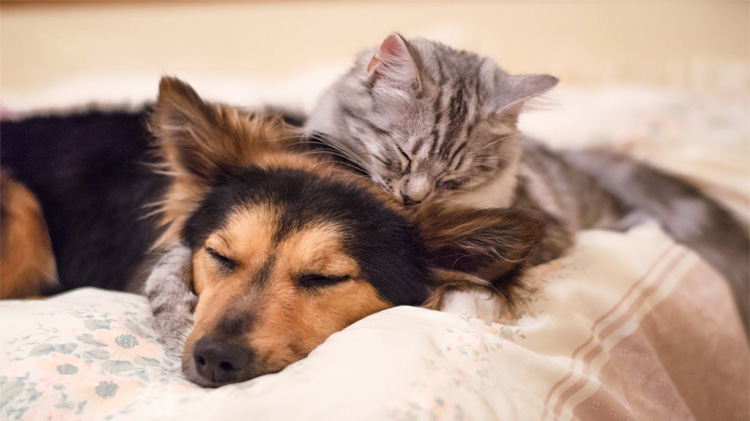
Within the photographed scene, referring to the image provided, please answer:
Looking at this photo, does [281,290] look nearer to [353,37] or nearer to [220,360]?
[220,360]

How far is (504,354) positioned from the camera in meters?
0.96

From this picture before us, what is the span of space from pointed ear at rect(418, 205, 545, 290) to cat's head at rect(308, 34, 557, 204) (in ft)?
0.60

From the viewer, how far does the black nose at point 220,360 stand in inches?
37.3

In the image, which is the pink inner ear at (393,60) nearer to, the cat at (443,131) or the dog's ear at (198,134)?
the cat at (443,131)

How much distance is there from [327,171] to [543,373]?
0.74 m

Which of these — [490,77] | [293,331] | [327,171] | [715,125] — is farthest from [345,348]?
[715,125]

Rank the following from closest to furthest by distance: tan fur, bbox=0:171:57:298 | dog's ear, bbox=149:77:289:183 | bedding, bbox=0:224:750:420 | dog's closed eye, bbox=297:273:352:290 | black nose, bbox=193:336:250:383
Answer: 1. bedding, bbox=0:224:750:420
2. black nose, bbox=193:336:250:383
3. dog's closed eye, bbox=297:273:352:290
4. dog's ear, bbox=149:77:289:183
5. tan fur, bbox=0:171:57:298

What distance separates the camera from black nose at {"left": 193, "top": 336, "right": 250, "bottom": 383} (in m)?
0.95

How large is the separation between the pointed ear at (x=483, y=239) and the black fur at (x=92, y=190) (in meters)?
1.00

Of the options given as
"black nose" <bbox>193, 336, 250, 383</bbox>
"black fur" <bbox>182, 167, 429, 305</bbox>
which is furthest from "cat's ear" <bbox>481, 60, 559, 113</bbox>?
"black nose" <bbox>193, 336, 250, 383</bbox>

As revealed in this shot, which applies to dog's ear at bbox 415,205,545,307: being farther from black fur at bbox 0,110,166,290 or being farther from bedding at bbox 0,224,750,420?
black fur at bbox 0,110,166,290

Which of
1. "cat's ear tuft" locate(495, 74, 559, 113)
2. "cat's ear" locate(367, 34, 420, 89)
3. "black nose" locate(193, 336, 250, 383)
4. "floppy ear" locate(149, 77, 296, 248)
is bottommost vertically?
"black nose" locate(193, 336, 250, 383)

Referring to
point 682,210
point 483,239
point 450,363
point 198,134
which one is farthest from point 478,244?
point 682,210

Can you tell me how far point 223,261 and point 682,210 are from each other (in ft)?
6.41
